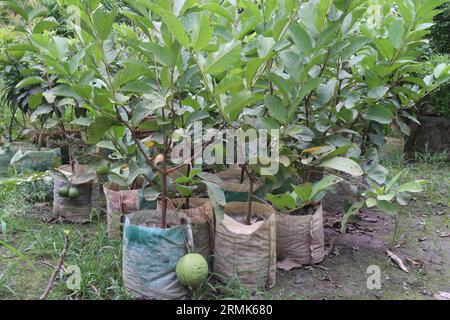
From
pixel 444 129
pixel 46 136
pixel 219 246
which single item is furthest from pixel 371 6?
pixel 46 136

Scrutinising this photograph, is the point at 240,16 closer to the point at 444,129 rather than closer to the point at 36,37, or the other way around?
the point at 36,37

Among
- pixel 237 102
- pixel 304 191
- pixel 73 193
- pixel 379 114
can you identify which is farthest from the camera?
pixel 73 193

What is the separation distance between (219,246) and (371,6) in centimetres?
152

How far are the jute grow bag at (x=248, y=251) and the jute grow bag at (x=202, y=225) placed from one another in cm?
9

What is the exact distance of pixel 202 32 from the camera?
1378 mm

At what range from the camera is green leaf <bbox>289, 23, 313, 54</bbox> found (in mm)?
1728

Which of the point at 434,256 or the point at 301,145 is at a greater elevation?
the point at 301,145

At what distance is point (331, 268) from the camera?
207cm

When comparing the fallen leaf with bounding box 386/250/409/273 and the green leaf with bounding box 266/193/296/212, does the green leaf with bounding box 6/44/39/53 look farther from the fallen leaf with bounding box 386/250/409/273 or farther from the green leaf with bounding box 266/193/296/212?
the fallen leaf with bounding box 386/250/409/273

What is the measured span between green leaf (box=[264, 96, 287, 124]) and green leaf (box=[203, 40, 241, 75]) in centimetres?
31

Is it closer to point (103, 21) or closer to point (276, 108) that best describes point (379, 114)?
point (276, 108)

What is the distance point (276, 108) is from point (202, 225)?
574 mm

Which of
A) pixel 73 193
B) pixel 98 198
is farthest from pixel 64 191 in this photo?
pixel 98 198

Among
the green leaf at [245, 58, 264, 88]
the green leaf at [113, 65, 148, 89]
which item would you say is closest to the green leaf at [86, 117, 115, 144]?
the green leaf at [113, 65, 148, 89]
